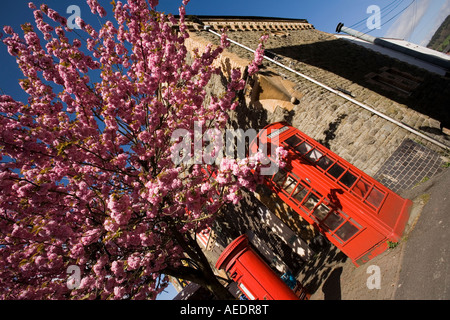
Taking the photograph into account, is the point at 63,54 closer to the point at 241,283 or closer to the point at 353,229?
the point at 241,283

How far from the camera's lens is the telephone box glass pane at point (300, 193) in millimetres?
6551

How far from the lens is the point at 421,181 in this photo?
6.66 m

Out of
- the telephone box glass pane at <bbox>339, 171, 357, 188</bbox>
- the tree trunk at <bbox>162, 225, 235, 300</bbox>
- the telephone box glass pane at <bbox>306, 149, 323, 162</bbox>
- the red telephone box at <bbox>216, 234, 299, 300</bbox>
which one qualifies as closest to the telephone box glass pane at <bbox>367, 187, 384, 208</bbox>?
the telephone box glass pane at <bbox>339, 171, 357, 188</bbox>

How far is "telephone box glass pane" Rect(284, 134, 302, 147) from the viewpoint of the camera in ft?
23.3

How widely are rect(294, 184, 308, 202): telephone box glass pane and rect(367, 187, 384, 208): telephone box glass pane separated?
1.76 metres

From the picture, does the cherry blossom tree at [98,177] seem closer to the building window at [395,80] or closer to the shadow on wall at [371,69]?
the shadow on wall at [371,69]

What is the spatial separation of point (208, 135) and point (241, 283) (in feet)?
20.8

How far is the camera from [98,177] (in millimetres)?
6887

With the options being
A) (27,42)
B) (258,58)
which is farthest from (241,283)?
(27,42)

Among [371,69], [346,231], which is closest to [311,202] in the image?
[346,231]

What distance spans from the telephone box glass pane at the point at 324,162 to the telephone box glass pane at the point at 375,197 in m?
1.48

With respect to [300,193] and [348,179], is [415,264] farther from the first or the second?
[300,193]
